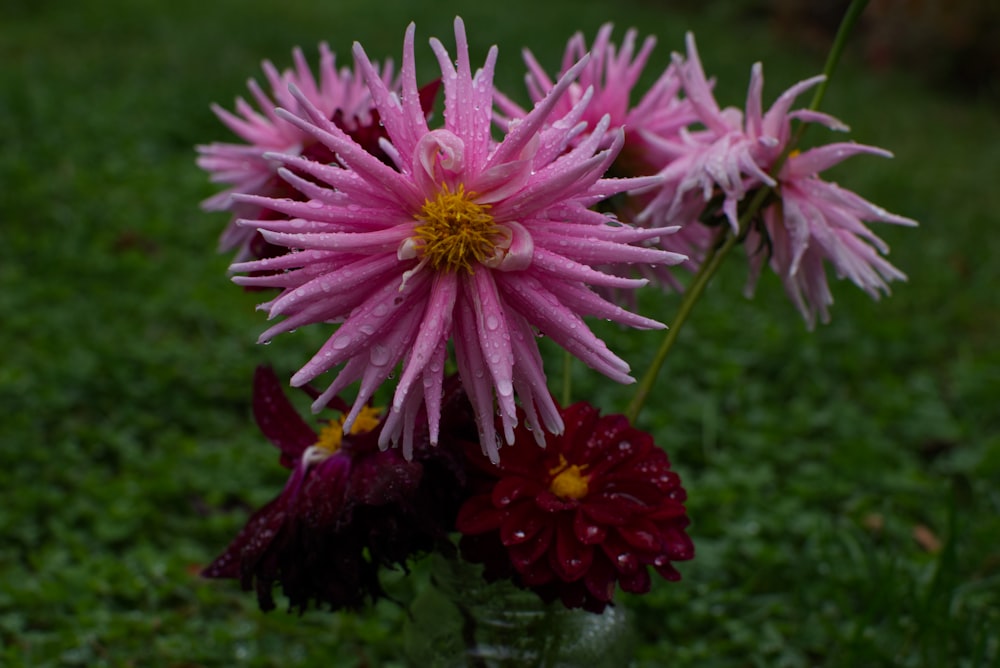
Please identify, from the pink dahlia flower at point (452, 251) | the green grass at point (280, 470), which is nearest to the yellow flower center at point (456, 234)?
the pink dahlia flower at point (452, 251)

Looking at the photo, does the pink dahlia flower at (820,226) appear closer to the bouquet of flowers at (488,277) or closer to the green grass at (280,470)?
the bouquet of flowers at (488,277)

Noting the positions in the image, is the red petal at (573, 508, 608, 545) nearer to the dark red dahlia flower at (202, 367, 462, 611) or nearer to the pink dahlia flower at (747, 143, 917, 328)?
the dark red dahlia flower at (202, 367, 462, 611)

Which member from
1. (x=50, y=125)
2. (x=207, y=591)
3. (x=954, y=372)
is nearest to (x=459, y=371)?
(x=207, y=591)

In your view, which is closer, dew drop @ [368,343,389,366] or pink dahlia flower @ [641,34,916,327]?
dew drop @ [368,343,389,366]

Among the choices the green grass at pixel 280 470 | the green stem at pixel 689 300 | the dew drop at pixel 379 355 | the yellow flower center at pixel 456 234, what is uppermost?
the yellow flower center at pixel 456 234

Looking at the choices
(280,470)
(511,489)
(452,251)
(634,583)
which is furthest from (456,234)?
(280,470)

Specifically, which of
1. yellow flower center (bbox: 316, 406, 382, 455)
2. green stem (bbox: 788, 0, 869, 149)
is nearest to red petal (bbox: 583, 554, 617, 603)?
yellow flower center (bbox: 316, 406, 382, 455)

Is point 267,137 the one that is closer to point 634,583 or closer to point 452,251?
point 452,251
